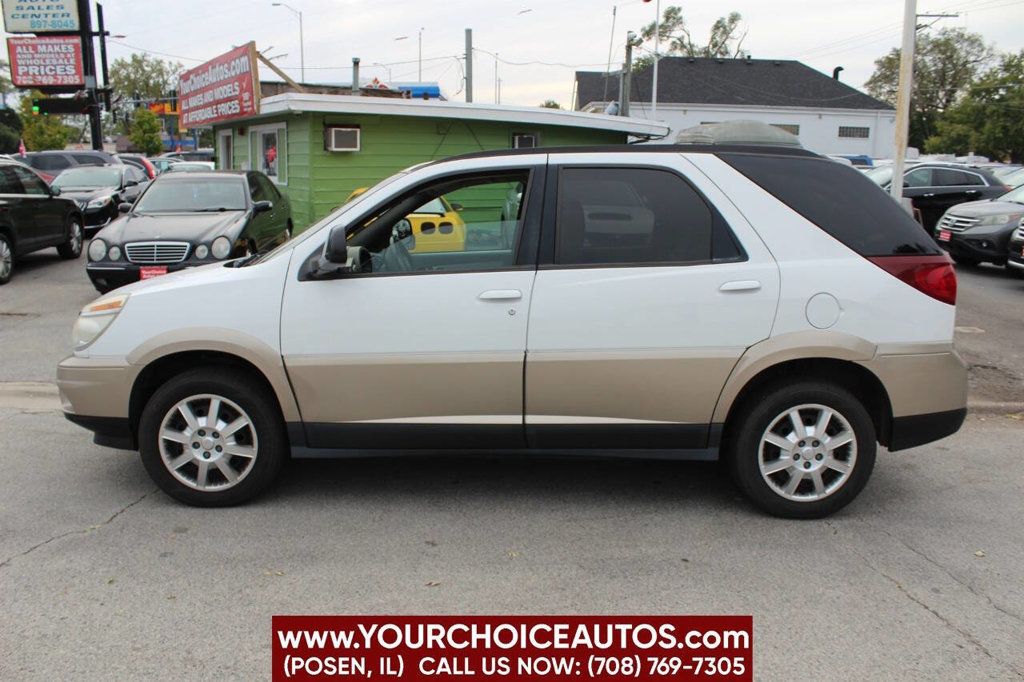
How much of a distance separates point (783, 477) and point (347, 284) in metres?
2.44

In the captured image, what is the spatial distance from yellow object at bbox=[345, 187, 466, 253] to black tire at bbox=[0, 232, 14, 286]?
1007 centimetres

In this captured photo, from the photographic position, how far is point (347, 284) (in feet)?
14.1

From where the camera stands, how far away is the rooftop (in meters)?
13.9

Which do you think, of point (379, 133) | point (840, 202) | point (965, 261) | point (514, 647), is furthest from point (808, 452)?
point (965, 261)

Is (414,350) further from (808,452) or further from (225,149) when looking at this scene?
(225,149)

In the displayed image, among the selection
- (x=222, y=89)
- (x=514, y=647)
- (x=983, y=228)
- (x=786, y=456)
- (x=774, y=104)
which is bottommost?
(x=514, y=647)

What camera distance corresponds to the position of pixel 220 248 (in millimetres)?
9891

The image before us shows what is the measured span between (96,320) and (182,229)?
19.5 ft

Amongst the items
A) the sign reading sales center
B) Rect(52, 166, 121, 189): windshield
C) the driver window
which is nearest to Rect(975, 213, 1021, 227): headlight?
the driver window

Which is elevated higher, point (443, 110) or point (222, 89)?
point (222, 89)

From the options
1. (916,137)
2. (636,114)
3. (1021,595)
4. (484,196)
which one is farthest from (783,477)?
(916,137)

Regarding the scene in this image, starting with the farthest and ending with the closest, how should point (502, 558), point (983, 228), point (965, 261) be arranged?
point (965, 261)
point (983, 228)
point (502, 558)

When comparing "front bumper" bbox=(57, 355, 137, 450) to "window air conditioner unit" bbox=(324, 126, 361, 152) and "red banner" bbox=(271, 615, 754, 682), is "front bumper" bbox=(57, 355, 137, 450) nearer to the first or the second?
"red banner" bbox=(271, 615, 754, 682)

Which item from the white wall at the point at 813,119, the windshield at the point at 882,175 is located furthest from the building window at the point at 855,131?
the windshield at the point at 882,175
